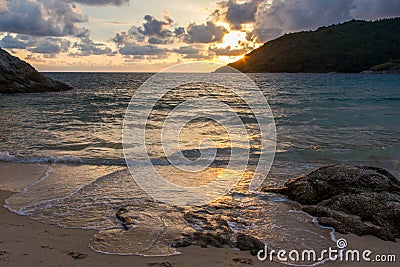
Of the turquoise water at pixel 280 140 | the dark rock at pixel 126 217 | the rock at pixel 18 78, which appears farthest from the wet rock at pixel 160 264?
the rock at pixel 18 78

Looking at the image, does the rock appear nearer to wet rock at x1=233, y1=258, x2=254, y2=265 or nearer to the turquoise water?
the turquoise water

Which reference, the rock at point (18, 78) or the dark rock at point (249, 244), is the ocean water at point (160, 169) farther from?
the rock at point (18, 78)

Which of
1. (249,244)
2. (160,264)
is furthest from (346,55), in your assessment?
(160,264)

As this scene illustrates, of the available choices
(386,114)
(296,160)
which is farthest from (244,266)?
(386,114)

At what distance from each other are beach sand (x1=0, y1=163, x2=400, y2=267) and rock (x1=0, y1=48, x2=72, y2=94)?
129ft

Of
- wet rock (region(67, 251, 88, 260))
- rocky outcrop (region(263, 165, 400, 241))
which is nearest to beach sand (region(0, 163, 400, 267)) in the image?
wet rock (region(67, 251, 88, 260))

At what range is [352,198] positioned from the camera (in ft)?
23.3

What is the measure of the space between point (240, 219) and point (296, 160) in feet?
20.3

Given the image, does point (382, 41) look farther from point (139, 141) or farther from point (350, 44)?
point (139, 141)

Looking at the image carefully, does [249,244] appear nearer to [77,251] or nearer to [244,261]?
[244,261]

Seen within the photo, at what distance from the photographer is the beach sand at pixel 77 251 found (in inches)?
194

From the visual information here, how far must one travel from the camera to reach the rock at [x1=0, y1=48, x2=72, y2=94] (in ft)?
132

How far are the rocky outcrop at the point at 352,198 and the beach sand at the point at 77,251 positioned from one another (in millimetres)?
360

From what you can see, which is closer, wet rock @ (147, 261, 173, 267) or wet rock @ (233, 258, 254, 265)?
wet rock @ (147, 261, 173, 267)
